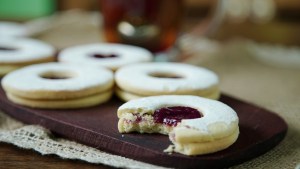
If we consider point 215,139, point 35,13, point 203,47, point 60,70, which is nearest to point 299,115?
point 215,139

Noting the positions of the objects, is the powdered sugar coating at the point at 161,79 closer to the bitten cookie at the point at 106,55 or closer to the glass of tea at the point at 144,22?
the bitten cookie at the point at 106,55

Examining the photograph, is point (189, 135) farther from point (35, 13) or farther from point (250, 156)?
point (35, 13)

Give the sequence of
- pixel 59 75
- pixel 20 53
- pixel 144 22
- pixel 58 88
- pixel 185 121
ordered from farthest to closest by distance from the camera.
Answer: pixel 144 22, pixel 20 53, pixel 59 75, pixel 58 88, pixel 185 121

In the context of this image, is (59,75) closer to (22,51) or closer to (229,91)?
(22,51)

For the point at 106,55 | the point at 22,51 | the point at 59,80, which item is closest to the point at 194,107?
the point at 59,80

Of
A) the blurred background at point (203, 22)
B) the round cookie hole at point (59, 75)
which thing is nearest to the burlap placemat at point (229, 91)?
the blurred background at point (203, 22)

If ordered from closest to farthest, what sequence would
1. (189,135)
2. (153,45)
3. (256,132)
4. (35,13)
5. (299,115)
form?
(189,135) < (256,132) < (299,115) < (153,45) < (35,13)
